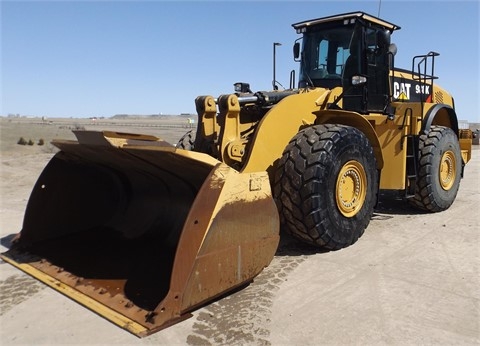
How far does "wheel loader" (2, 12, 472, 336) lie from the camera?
3346 millimetres

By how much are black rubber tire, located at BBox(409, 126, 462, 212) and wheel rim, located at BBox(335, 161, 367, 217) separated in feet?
6.61

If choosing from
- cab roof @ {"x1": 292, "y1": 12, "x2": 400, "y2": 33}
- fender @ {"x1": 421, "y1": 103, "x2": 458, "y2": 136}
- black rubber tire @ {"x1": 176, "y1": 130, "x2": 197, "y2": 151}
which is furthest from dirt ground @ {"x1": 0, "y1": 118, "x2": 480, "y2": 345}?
cab roof @ {"x1": 292, "y1": 12, "x2": 400, "y2": 33}

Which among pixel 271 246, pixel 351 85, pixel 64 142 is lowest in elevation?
pixel 271 246

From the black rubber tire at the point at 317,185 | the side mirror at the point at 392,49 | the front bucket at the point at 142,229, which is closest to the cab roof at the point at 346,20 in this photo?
the side mirror at the point at 392,49

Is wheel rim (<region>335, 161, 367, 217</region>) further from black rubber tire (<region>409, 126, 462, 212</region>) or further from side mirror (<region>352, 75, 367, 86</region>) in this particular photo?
black rubber tire (<region>409, 126, 462, 212</region>)

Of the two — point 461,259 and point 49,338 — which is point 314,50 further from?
point 49,338

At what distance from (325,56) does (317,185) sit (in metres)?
2.69

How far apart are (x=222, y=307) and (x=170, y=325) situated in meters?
0.50

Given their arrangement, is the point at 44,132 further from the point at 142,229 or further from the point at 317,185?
the point at 317,185

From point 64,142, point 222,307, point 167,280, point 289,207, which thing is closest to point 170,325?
point 222,307

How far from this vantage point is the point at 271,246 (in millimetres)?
3793

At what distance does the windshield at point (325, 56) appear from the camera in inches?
239

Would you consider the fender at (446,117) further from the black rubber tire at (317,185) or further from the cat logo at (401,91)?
the black rubber tire at (317,185)

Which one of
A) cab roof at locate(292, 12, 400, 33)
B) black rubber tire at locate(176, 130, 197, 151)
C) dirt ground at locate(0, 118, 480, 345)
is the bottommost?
dirt ground at locate(0, 118, 480, 345)
